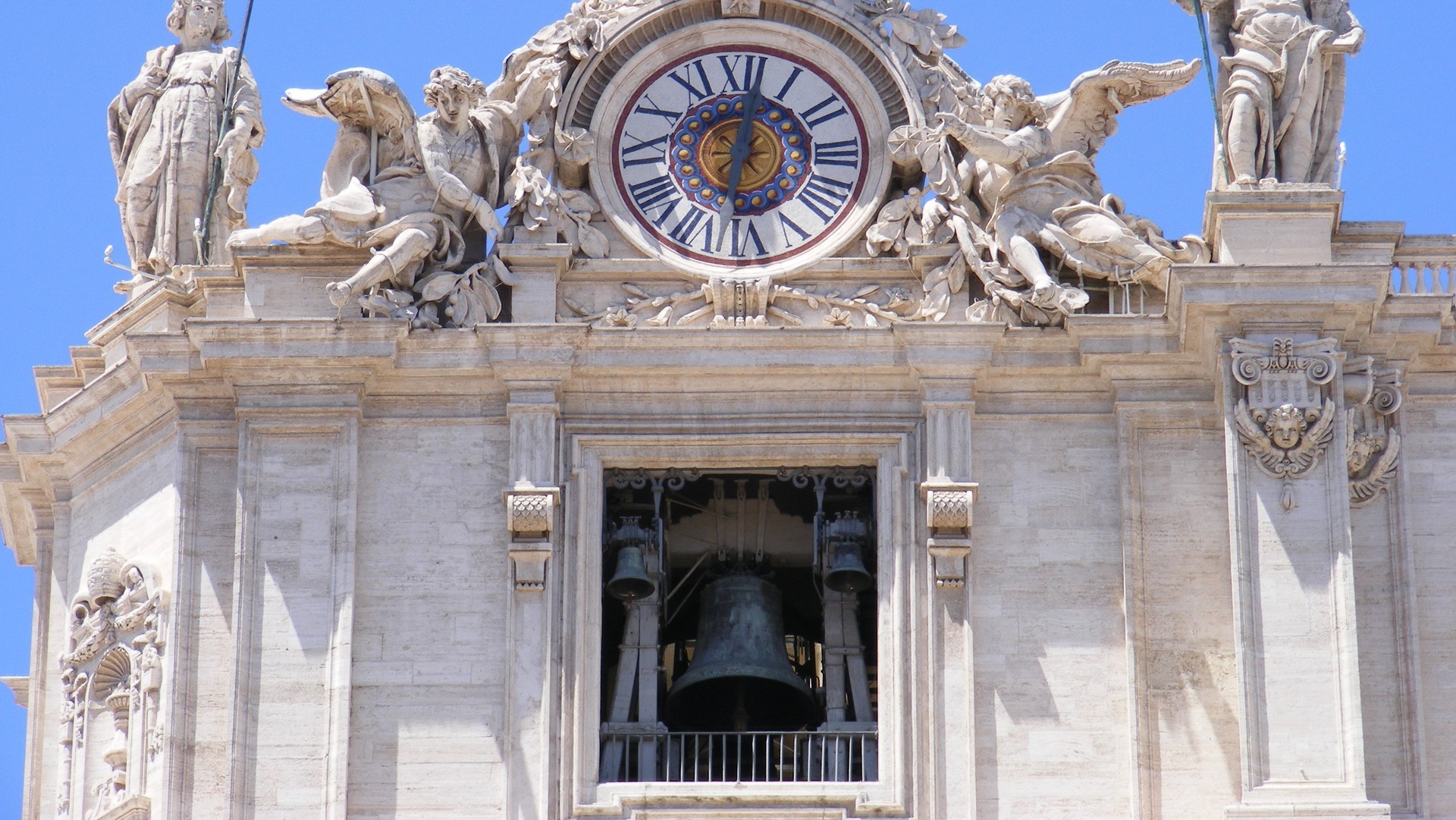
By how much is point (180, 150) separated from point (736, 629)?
5.63 meters

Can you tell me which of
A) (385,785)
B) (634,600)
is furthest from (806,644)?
(385,785)

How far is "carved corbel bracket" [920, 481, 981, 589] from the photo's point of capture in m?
29.8

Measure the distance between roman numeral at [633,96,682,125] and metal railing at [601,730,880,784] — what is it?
4.57 meters

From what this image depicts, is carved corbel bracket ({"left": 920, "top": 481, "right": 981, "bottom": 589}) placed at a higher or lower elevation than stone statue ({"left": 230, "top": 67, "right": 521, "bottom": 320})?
lower

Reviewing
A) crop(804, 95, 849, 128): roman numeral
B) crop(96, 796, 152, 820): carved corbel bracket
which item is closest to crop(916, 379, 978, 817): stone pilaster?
crop(804, 95, 849, 128): roman numeral

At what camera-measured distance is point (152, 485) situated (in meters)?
30.8

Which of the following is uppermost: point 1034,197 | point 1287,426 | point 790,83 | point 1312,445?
point 790,83

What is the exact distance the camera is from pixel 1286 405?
29.5m

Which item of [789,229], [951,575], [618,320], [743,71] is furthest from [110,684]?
[743,71]

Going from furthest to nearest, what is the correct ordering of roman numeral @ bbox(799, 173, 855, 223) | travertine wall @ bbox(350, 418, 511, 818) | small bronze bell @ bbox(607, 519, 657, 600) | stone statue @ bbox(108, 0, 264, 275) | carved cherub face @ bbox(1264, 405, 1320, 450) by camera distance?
stone statue @ bbox(108, 0, 264, 275) < roman numeral @ bbox(799, 173, 855, 223) < small bronze bell @ bbox(607, 519, 657, 600) < carved cherub face @ bbox(1264, 405, 1320, 450) < travertine wall @ bbox(350, 418, 511, 818)

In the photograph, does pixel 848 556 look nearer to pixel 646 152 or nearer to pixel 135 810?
pixel 646 152

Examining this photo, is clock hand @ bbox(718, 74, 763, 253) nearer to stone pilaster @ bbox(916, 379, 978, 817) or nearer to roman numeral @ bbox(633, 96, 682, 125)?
roman numeral @ bbox(633, 96, 682, 125)

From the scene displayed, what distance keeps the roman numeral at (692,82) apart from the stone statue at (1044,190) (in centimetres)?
169

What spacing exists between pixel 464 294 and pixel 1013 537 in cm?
422
